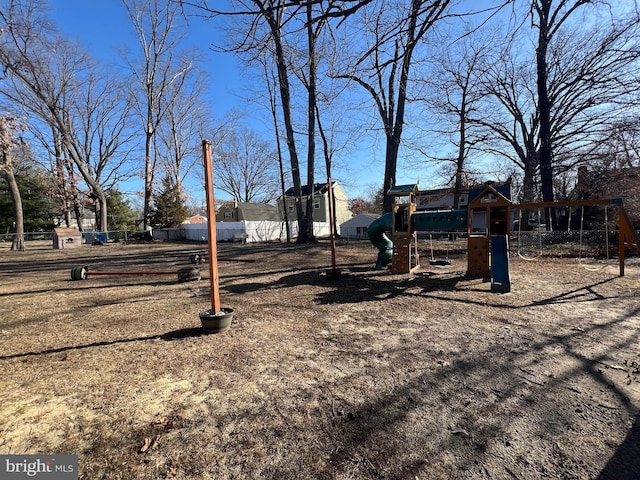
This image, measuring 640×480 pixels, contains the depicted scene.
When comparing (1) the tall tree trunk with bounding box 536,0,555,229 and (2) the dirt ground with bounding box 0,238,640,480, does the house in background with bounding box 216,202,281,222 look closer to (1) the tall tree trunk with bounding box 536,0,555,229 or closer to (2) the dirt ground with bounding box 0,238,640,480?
(1) the tall tree trunk with bounding box 536,0,555,229

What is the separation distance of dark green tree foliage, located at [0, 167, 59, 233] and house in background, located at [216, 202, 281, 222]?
1884cm

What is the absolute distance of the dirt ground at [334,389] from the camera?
1.75 m

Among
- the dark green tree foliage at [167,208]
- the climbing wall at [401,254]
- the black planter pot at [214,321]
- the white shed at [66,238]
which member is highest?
the dark green tree foliage at [167,208]

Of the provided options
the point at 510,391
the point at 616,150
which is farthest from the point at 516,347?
the point at 616,150

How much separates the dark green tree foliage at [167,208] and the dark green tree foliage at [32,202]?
9956mm

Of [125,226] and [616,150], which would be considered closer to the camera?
[616,150]

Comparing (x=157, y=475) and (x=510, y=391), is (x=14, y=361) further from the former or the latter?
(x=510, y=391)

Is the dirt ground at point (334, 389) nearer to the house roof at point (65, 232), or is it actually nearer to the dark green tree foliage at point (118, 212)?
the house roof at point (65, 232)

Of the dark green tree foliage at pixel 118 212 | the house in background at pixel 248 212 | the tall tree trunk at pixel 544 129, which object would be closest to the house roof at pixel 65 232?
the dark green tree foliage at pixel 118 212

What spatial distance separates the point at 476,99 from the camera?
767 inches

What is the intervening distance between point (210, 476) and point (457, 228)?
285 inches

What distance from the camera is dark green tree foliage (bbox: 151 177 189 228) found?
103ft

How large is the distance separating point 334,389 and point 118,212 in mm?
44393

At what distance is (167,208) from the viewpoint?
3158cm
